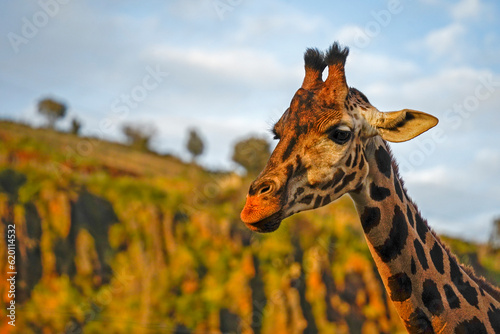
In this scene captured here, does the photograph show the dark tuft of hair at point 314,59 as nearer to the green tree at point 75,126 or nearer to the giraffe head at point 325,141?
the giraffe head at point 325,141

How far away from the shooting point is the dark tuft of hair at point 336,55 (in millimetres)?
4305

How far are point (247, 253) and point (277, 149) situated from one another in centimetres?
1301

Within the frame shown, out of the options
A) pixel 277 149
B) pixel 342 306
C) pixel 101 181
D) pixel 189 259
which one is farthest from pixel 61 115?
pixel 277 149

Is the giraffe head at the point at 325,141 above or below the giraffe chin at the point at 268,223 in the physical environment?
above

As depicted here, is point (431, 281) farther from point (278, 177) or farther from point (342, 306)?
point (342, 306)

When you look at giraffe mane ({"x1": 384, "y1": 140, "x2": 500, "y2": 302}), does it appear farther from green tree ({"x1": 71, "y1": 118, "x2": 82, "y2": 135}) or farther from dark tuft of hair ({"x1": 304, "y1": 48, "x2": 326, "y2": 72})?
green tree ({"x1": 71, "y1": 118, "x2": 82, "y2": 135})

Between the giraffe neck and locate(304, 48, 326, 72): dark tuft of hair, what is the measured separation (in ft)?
2.55

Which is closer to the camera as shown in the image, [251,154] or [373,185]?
[373,185]

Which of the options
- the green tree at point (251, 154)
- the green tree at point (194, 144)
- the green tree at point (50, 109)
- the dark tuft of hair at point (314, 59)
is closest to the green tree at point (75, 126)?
the green tree at point (50, 109)

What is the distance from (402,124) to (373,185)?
0.53 meters

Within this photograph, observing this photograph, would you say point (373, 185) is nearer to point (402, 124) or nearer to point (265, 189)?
point (402, 124)

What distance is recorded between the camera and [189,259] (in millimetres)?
16219

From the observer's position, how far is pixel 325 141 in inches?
157

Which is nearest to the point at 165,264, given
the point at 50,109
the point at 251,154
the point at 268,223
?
the point at 251,154
